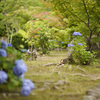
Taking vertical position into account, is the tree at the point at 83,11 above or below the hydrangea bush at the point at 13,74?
above

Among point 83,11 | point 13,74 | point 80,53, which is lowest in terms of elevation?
point 13,74

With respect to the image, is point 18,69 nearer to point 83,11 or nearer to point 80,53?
point 80,53

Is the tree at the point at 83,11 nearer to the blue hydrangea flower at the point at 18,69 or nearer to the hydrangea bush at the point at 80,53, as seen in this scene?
the hydrangea bush at the point at 80,53

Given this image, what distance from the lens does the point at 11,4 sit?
13570mm

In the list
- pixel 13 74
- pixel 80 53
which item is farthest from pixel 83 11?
pixel 13 74

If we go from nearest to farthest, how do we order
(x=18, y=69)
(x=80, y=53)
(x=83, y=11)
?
(x=18, y=69) → (x=80, y=53) → (x=83, y=11)

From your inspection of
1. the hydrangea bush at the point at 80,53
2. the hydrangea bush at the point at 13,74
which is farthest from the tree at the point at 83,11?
the hydrangea bush at the point at 13,74

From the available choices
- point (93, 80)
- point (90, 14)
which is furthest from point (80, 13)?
point (93, 80)

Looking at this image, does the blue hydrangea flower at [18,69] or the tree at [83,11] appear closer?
the blue hydrangea flower at [18,69]

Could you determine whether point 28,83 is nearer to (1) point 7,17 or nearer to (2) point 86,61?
(2) point 86,61

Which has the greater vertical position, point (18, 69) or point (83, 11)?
point (83, 11)

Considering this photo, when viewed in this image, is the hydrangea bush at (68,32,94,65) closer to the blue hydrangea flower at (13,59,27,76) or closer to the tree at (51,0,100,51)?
the tree at (51,0,100,51)

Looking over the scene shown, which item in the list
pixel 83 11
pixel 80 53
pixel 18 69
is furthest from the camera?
pixel 83 11

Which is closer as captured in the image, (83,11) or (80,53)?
(80,53)
